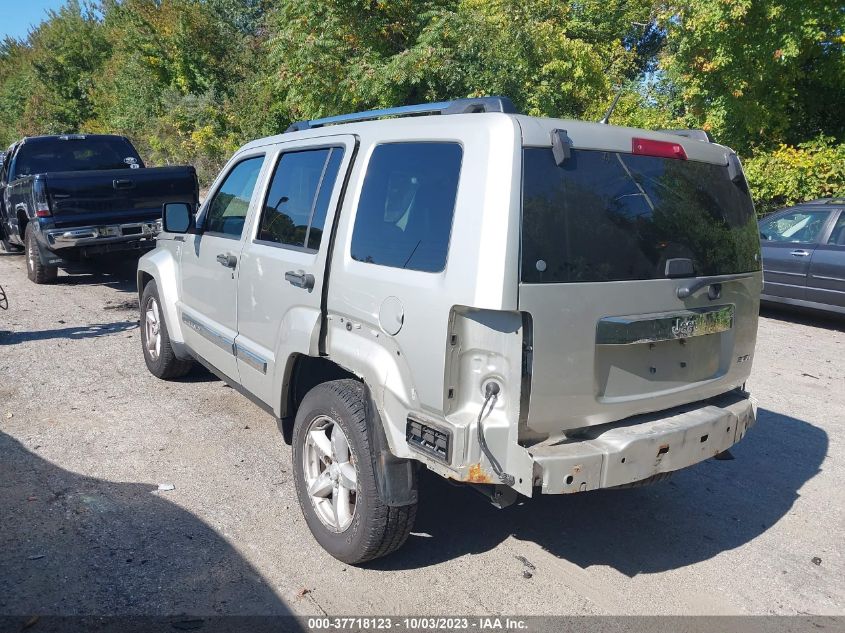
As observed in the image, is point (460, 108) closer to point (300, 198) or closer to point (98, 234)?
point (300, 198)

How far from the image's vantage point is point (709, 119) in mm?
13680

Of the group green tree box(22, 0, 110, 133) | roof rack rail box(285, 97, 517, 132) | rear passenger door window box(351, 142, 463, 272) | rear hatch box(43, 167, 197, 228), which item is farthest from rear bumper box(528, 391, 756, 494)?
green tree box(22, 0, 110, 133)

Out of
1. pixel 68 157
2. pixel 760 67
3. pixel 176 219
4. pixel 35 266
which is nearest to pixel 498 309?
pixel 176 219

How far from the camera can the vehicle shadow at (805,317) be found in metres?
9.27

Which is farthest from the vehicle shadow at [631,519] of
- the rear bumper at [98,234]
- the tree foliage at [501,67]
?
the rear bumper at [98,234]

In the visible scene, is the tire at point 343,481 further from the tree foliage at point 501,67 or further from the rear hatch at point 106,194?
the rear hatch at point 106,194

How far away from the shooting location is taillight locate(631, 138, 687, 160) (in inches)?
123

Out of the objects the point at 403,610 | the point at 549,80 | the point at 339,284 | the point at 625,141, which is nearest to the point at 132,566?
the point at 403,610

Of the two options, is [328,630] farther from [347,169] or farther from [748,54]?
[748,54]

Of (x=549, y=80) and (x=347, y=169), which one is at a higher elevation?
(x=549, y=80)

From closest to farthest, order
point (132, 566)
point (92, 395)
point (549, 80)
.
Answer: point (132, 566), point (92, 395), point (549, 80)

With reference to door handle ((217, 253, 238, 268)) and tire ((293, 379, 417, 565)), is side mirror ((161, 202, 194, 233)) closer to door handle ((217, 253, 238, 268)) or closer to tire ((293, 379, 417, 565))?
door handle ((217, 253, 238, 268))

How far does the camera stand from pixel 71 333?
7641 mm

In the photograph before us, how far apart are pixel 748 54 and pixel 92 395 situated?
1176 centimetres
